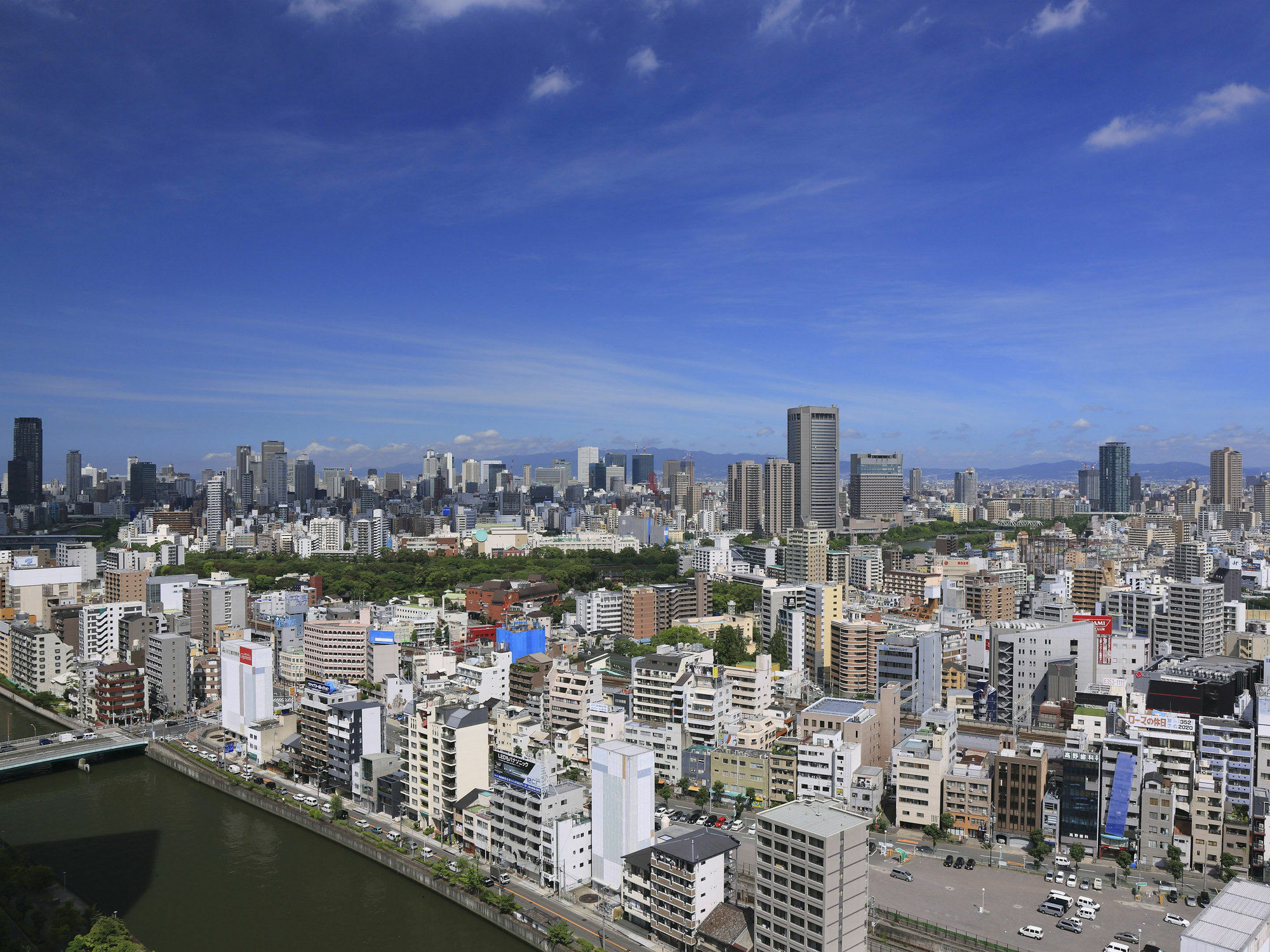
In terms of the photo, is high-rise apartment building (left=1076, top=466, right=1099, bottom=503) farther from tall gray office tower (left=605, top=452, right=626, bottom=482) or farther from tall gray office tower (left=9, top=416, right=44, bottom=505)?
tall gray office tower (left=9, top=416, right=44, bottom=505)

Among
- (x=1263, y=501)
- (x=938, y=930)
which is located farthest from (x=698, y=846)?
(x=1263, y=501)

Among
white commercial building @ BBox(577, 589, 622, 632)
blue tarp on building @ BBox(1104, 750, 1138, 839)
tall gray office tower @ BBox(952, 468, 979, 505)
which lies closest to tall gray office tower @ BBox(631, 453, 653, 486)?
tall gray office tower @ BBox(952, 468, 979, 505)

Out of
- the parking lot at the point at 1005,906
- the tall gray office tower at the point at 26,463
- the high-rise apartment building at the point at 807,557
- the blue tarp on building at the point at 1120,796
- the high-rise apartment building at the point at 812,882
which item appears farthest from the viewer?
the tall gray office tower at the point at 26,463


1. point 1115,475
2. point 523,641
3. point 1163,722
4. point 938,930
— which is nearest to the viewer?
point 938,930

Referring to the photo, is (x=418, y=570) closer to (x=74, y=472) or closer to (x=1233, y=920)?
(x=1233, y=920)

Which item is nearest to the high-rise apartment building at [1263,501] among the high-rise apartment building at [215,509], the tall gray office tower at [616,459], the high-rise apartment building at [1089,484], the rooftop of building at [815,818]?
the high-rise apartment building at [1089,484]

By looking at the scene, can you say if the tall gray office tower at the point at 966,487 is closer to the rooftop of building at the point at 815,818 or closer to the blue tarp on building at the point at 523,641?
the blue tarp on building at the point at 523,641

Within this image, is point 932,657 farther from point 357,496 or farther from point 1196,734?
point 357,496
